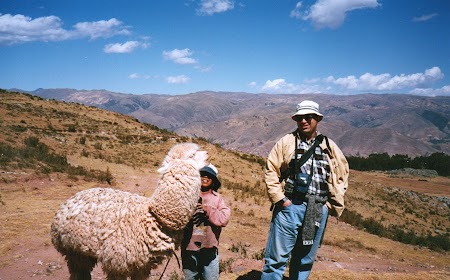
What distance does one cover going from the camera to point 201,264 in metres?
3.37

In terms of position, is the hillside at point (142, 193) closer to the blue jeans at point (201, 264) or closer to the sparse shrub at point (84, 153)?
the sparse shrub at point (84, 153)

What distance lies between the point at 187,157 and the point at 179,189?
30 centimetres

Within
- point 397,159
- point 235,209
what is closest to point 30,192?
point 235,209

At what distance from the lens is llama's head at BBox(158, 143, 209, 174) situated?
9.37 feet

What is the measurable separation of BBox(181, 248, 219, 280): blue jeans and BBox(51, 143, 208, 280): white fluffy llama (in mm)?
390

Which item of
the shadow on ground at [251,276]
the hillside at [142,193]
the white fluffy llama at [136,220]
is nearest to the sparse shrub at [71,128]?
the hillside at [142,193]

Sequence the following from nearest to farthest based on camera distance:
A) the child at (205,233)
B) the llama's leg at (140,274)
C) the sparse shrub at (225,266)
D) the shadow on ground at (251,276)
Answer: the llama's leg at (140,274) < the child at (205,233) < the shadow on ground at (251,276) < the sparse shrub at (225,266)

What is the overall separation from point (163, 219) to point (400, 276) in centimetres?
517

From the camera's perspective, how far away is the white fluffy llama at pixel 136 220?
2797mm

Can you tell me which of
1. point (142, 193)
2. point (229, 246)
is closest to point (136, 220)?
point (229, 246)

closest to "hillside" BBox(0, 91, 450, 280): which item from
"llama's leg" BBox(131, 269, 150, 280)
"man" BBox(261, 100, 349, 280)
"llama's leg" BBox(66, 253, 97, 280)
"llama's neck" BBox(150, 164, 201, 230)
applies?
"llama's neck" BBox(150, 164, 201, 230)

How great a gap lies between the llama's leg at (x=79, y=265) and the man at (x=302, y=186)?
2004 mm

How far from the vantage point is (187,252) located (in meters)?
3.29

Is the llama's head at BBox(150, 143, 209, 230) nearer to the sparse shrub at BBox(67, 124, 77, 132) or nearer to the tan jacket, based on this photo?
the tan jacket
